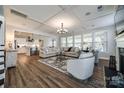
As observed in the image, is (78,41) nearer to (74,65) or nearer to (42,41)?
(42,41)

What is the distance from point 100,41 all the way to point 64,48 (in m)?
3.30

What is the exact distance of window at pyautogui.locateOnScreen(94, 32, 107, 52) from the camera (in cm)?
564

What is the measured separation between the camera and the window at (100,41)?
5.64 meters

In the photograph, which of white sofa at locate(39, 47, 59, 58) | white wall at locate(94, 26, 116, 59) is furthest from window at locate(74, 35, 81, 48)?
white wall at locate(94, 26, 116, 59)

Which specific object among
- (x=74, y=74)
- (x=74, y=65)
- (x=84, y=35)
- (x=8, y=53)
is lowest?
(x=74, y=74)

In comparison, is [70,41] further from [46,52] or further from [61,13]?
[61,13]

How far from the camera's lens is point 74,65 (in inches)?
89.4

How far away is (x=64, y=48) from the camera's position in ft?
24.0

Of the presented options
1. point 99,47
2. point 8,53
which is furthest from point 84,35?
point 8,53

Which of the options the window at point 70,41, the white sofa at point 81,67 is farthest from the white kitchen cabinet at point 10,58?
the window at point 70,41

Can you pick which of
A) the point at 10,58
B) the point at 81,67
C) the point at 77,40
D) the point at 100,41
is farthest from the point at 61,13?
the point at 77,40

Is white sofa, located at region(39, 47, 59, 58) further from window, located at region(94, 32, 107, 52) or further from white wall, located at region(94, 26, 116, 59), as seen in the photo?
white wall, located at region(94, 26, 116, 59)

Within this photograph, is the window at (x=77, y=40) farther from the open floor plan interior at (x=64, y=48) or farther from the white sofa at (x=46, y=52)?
the white sofa at (x=46, y=52)
